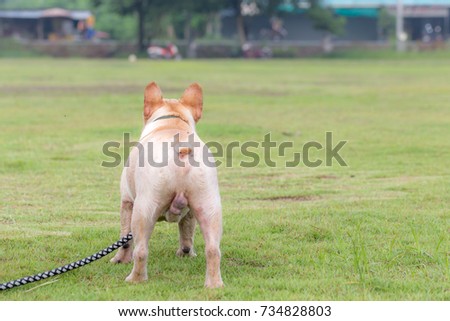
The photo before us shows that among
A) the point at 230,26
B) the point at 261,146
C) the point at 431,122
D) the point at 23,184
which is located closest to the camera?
the point at 23,184

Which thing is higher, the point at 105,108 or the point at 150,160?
the point at 150,160

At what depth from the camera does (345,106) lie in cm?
2400

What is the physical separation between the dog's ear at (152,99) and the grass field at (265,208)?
1.08 meters

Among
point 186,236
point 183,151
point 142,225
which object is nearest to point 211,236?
point 142,225

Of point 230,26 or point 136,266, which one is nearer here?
point 136,266

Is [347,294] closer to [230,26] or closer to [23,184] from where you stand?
[23,184]

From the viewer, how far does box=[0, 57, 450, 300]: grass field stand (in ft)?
22.2

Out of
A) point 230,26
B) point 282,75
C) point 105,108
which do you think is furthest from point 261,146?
point 230,26

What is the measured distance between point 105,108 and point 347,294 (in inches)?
662

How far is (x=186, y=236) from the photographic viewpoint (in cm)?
761

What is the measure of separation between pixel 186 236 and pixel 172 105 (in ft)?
3.12

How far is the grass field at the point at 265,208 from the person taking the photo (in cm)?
677

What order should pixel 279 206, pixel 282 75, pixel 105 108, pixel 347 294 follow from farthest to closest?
pixel 282 75 < pixel 105 108 < pixel 279 206 < pixel 347 294

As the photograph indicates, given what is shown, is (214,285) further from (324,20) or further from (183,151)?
(324,20)
